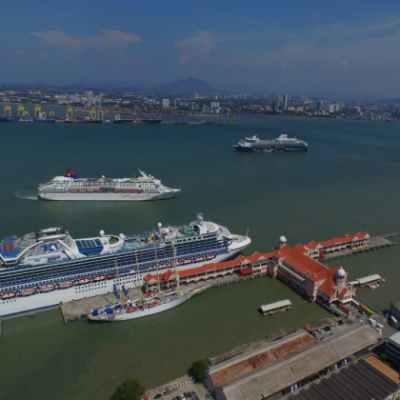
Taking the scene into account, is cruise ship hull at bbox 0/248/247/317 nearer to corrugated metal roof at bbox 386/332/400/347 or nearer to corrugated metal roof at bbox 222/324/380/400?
corrugated metal roof at bbox 222/324/380/400

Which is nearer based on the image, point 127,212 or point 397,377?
point 397,377

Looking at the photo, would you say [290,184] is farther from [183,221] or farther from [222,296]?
[222,296]

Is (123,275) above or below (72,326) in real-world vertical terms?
above

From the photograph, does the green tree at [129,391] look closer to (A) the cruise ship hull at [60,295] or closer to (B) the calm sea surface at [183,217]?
(B) the calm sea surface at [183,217]

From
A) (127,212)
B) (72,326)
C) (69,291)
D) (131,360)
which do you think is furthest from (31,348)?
(127,212)

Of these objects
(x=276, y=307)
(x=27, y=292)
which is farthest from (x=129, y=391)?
(x=276, y=307)

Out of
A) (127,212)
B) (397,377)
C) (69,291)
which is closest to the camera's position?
(397,377)

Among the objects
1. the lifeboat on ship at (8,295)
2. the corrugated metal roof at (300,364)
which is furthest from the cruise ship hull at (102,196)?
the corrugated metal roof at (300,364)
